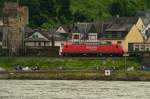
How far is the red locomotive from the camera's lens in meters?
114

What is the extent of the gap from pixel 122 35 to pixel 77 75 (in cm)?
3620

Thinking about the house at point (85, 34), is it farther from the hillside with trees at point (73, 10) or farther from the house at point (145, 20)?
the hillside with trees at point (73, 10)

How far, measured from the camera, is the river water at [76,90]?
6475 cm

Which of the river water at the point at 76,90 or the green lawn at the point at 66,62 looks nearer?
the river water at the point at 76,90

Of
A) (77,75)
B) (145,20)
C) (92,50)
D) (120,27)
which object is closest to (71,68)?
(77,75)

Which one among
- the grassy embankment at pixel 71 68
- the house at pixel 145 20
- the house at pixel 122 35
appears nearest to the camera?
the grassy embankment at pixel 71 68

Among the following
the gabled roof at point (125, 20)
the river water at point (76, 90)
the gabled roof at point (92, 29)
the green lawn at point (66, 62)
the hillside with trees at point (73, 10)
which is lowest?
the river water at point (76, 90)

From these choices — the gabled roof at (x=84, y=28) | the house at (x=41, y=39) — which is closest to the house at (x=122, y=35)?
the gabled roof at (x=84, y=28)

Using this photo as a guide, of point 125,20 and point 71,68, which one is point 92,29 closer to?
point 125,20

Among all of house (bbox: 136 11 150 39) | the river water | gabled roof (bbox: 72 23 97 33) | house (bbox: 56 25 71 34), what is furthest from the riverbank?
house (bbox: 56 25 71 34)

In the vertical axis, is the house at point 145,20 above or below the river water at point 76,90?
above

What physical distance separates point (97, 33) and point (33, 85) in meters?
52.9

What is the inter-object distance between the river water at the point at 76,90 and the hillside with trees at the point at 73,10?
79.6 metres

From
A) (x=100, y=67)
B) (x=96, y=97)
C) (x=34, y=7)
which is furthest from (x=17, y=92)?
(x=34, y=7)
